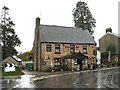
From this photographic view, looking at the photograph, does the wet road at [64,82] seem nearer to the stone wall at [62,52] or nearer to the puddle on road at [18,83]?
the puddle on road at [18,83]

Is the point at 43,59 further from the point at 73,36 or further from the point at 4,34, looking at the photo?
the point at 4,34

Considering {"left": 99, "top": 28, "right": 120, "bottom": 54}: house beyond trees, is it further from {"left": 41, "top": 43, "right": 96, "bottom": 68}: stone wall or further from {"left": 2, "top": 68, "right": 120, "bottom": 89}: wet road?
{"left": 2, "top": 68, "right": 120, "bottom": 89}: wet road

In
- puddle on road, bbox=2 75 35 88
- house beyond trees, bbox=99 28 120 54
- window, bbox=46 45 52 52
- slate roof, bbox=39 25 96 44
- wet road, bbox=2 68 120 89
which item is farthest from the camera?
house beyond trees, bbox=99 28 120 54

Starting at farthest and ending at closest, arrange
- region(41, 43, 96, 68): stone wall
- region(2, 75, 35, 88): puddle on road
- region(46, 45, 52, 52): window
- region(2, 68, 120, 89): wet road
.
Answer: region(46, 45, 52, 52): window → region(41, 43, 96, 68): stone wall → region(2, 75, 35, 88): puddle on road → region(2, 68, 120, 89): wet road

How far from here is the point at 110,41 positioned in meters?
52.8

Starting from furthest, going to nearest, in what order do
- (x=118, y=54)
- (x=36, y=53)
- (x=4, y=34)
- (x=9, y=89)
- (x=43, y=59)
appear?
A: (x=118, y=54) → (x=4, y=34) → (x=36, y=53) → (x=43, y=59) → (x=9, y=89)

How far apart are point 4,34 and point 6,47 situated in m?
3.08

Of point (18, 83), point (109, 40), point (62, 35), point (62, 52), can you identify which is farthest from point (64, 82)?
point (109, 40)

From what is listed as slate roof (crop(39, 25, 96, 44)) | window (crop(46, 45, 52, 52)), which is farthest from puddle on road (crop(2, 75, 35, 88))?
slate roof (crop(39, 25, 96, 44))

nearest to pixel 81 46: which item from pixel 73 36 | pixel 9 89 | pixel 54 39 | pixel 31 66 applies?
pixel 73 36

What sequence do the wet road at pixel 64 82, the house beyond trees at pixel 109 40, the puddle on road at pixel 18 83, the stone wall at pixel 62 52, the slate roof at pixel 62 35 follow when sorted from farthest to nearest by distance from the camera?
the house beyond trees at pixel 109 40
the slate roof at pixel 62 35
the stone wall at pixel 62 52
the puddle on road at pixel 18 83
the wet road at pixel 64 82

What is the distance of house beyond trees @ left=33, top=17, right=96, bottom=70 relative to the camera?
2989 centimetres

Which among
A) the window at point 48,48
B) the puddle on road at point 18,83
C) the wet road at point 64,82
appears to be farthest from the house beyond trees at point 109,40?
the puddle on road at point 18,83

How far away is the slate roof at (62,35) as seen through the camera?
103ft
